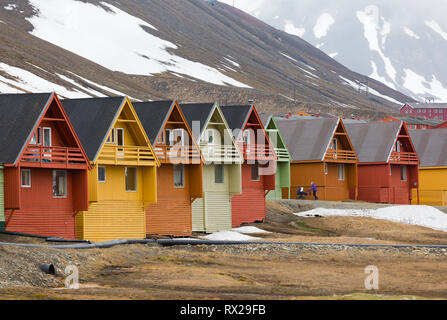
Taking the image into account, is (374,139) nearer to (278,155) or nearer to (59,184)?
(278,155)

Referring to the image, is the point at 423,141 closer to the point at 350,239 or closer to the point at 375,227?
the point at 375,227

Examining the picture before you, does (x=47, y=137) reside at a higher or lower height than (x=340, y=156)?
higher

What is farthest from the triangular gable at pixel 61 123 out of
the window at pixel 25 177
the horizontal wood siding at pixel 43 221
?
the horizontal wood siding at pixel 43 221

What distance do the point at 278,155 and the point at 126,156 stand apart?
72.2 ft

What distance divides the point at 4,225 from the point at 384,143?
44.2 m

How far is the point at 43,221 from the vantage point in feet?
151

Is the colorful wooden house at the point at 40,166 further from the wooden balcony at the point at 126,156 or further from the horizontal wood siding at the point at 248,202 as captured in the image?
the horizontal wood siding at the point at 248,202

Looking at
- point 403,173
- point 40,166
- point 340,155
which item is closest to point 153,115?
point 40,166

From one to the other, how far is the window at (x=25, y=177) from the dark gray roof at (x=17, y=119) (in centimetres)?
144

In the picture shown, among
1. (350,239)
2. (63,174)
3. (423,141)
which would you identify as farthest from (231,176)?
(423,141)

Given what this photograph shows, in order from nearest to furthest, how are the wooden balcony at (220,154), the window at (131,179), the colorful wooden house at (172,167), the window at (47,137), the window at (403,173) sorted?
1. the window at (47,137)
2. the window at (131,179)
3. the colorful wooden house at (172,167)
4. the wooden balcony at (220,154)
5. the window at (403,173)

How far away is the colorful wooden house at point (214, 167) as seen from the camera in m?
56.8

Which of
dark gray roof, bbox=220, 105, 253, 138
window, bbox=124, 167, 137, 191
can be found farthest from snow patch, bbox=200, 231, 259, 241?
dark gray roof, bbox=220, 105, 253, 138

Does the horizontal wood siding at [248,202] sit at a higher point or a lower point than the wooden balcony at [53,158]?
lower
